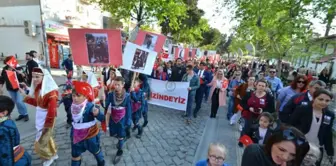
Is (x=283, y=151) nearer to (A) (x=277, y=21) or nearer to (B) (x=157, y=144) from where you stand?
(B) (x=157, y=144)

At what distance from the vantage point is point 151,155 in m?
4.28

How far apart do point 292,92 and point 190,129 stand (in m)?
2.78

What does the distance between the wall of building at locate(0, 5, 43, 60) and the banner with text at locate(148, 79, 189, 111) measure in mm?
18109

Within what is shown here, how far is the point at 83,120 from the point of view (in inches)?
124

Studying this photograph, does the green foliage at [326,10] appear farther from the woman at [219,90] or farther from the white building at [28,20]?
the white building at [28,20]

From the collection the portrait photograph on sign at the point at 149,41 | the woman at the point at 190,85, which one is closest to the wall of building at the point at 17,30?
the portrait photograph on sign at the point at 149,41

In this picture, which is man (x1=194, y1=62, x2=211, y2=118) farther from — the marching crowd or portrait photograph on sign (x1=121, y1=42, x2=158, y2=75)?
portrait photograph on sign (x1=121, y1=42, x2=158, y2=75)

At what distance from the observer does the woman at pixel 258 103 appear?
4082 mm

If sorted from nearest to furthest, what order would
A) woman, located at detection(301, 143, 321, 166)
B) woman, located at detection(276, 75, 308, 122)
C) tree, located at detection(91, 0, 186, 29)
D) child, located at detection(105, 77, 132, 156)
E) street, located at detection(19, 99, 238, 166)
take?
1. woman, located at detection(301, 143, 321, 166)
2. child, located at detection(105, 77, 132, 156)
3. street, located at detection(19, 99, 238, 166)
4. woman, located at detection(276, 75, 308, 122)
5. tree, located at detection(91, 0, 186, 29)

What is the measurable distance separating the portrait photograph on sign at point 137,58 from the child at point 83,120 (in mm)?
1744

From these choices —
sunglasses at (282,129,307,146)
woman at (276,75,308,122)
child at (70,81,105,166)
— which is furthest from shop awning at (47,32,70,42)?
sunglasses at (282,129,307,146)

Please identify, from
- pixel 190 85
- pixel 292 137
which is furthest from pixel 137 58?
pixel 292 137

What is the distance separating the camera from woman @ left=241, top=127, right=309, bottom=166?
148 centimetres

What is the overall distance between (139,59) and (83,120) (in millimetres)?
2186
